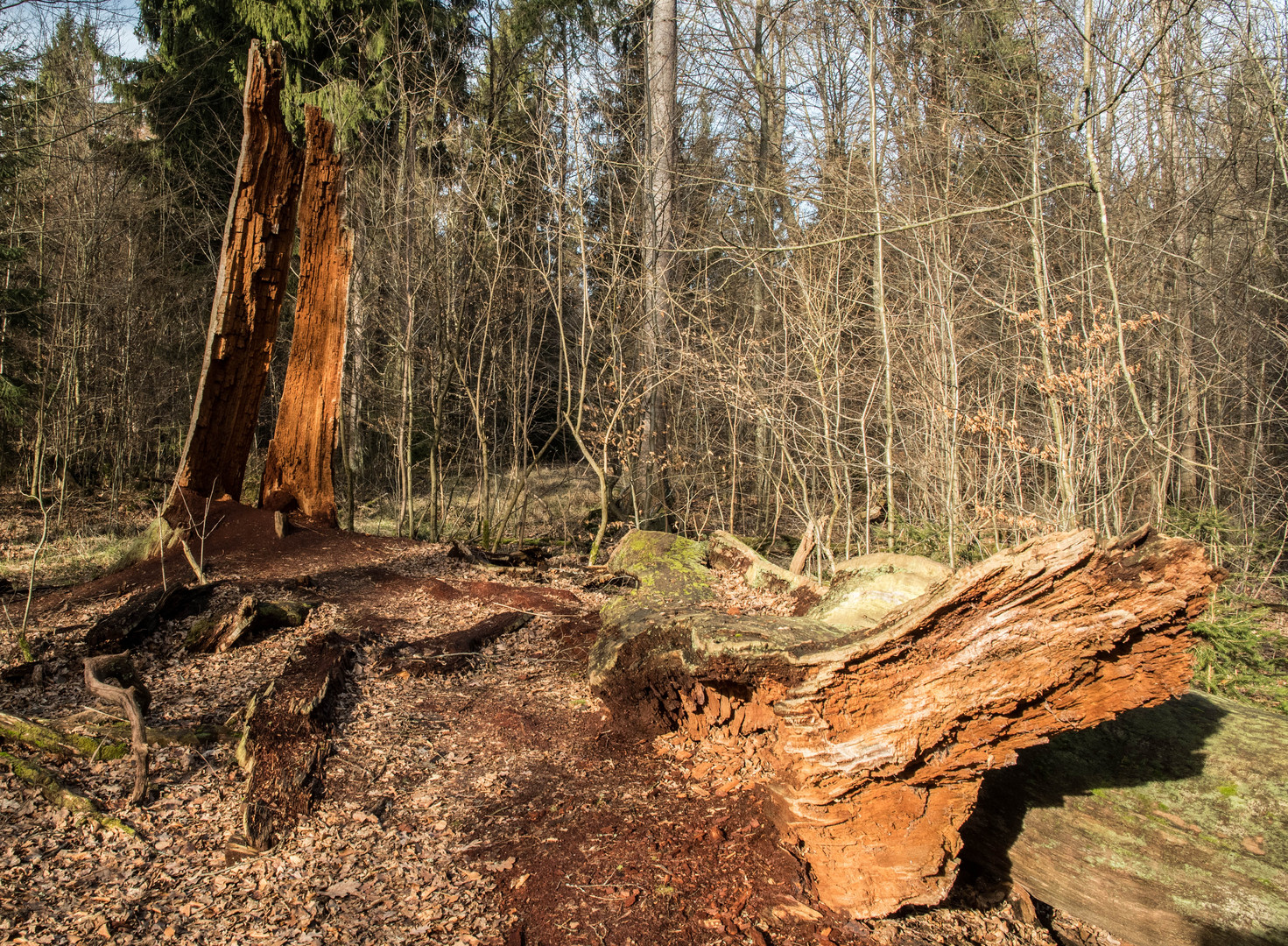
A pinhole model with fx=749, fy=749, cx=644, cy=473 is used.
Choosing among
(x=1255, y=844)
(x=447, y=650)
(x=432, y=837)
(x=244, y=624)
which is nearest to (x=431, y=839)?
(x=432, y=837)

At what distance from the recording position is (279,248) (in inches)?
282

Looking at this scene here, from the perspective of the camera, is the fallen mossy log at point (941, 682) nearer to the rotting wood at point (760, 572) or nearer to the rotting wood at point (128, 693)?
the rotting wood at point (760, 572)

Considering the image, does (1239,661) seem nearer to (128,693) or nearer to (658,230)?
(128,693)

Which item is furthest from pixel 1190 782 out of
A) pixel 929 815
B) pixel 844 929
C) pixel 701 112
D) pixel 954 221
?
pixel 701 112

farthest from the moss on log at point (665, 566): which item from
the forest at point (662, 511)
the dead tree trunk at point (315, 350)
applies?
the dead tree trunk at point (315, 350)

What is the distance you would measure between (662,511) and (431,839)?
7.91 meters

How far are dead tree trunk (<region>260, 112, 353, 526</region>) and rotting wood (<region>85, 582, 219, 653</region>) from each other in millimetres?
2459

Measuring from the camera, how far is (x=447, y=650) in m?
4.91

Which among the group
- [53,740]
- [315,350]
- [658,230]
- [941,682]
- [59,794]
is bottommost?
[59,794]

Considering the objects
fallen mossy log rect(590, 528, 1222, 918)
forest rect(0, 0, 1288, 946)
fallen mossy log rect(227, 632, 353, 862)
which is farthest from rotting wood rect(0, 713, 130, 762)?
fallen mossy log rect(590, 528, 1222, 918)

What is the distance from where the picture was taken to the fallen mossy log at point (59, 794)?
285cm

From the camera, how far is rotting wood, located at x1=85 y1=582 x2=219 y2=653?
4512 millimetres

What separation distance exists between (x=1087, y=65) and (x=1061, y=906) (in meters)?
4.72

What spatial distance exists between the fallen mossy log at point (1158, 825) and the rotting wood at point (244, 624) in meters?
4.24
